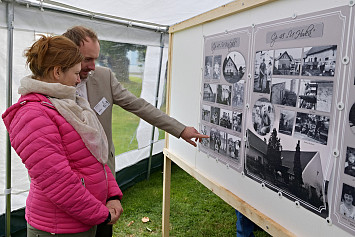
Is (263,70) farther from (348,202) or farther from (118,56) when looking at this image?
(118,56)

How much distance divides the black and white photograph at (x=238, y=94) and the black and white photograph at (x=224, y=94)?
0.13ft

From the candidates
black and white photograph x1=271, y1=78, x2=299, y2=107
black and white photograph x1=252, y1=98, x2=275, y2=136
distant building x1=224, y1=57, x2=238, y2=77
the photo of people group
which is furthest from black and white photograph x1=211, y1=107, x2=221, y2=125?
black and white photograph x1=271, y1=78, x2=299, y2=107

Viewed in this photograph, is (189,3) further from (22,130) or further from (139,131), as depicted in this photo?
(139,131)

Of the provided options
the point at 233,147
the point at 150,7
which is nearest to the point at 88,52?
the point at 233,147

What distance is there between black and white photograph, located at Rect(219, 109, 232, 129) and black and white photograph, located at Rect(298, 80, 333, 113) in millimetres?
516

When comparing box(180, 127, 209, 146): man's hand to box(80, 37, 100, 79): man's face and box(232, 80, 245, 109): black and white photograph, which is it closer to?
box(232, 80, 245, 109): black and white photograph

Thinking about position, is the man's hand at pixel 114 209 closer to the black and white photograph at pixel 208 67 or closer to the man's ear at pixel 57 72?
the man's ear at pixel 57 72

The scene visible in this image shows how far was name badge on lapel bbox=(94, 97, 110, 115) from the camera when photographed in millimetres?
1850

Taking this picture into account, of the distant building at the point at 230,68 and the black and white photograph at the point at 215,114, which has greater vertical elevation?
the distant building at the point at 230,68

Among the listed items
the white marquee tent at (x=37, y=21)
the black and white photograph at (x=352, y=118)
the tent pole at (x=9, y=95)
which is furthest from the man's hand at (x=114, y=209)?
the tent pole at (x=9, y=95)

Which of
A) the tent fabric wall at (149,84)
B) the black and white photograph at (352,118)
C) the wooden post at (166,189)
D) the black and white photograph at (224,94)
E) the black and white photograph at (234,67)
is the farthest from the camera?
the tent fabric wall at (149,84)

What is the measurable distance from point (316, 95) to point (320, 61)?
118mm

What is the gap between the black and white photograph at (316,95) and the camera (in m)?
1.02

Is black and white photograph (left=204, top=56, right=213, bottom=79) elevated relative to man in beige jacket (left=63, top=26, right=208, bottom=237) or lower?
elevated
